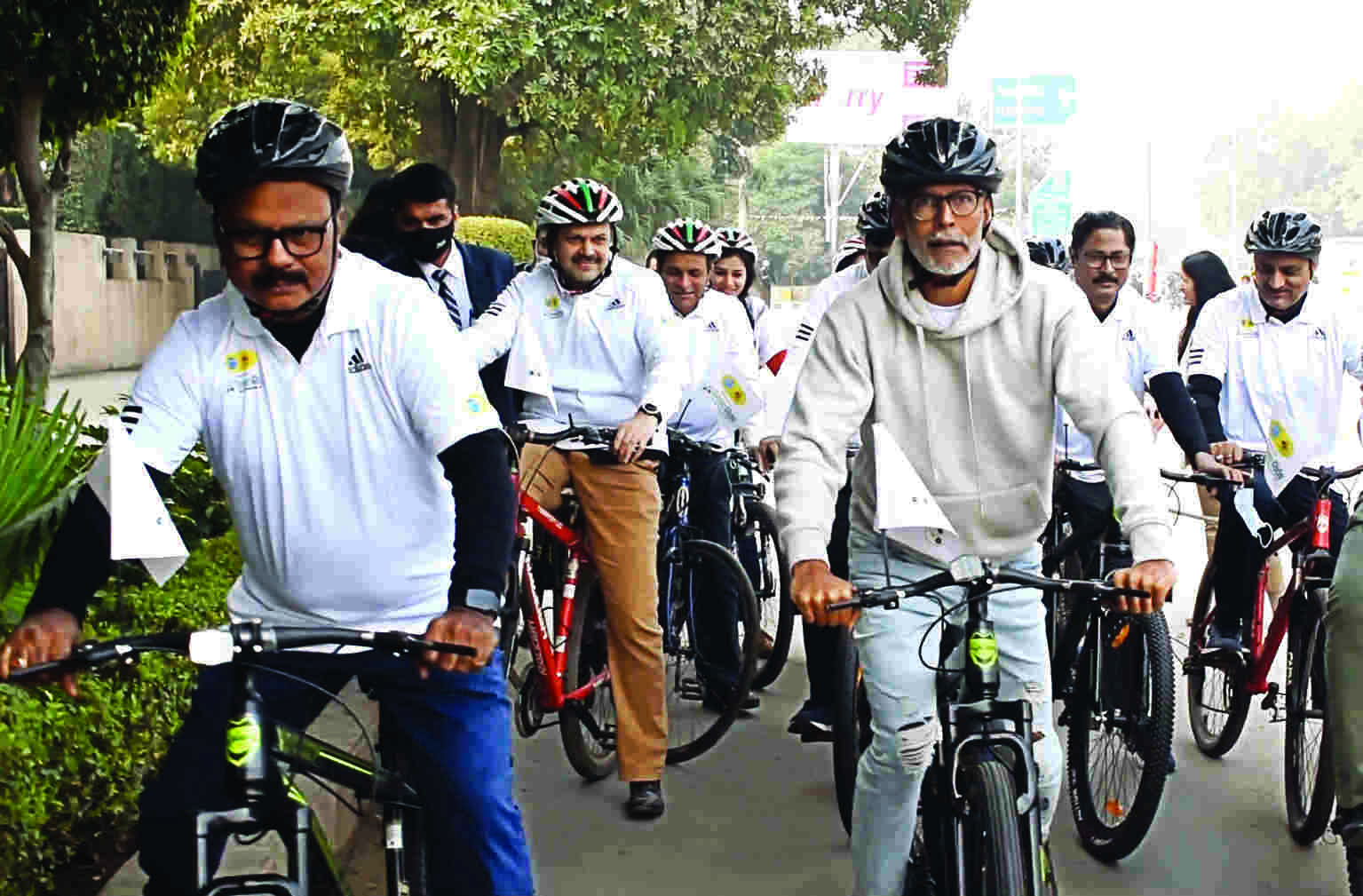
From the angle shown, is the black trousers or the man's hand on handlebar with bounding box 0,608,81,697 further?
the black trousers

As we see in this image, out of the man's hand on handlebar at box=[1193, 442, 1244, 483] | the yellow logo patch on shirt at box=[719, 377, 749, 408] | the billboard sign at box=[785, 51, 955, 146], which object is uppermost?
the billboard sign at box=[785, 51, 955, 146]

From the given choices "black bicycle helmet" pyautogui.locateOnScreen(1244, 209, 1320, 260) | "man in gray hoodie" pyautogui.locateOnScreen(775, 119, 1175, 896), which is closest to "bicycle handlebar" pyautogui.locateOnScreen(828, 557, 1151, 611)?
"man in gray hoodie" pyautogui.locateOnScreen(775, 119, 1175, 896)

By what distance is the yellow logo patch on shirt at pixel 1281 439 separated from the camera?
6.61 m

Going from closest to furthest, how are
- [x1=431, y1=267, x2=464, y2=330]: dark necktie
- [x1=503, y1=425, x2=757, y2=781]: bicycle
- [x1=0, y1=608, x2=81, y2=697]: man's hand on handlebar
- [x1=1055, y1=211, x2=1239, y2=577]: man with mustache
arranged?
[x1=0, y1=608, x2=81, y2=697]: man's hand on handlebar → [x1=503, y1=425, x2=757, y2=781]: bicycle → [x1=1055, y1=211, x2=1239, y2=577]: man with mustache → [x1=431, y1=267, x2=464, y2=330]: dark necktie

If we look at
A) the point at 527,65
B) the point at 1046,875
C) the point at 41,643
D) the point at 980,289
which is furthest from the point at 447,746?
the point at 527,65

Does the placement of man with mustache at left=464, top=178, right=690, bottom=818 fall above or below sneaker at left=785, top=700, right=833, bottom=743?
above

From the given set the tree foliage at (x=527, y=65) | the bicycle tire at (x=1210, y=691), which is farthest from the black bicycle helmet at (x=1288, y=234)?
the tree foliage at (x=527, y=65)

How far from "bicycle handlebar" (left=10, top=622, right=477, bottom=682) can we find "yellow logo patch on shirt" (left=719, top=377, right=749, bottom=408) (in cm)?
523

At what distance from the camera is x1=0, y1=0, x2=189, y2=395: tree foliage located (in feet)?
25.3

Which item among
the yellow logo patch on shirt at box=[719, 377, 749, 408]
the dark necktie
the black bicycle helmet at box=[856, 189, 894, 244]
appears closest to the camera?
the dark necktie

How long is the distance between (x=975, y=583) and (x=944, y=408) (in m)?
0.63

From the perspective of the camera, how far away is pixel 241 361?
3.34 meters

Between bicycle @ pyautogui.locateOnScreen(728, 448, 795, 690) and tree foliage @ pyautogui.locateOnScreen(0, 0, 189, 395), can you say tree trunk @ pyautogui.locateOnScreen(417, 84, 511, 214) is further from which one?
bicycle @ pyautogui.locateOnScreen(728, 448, 795, 690)

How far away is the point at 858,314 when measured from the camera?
13.9 feet
